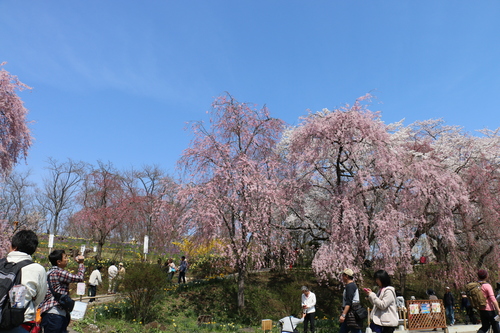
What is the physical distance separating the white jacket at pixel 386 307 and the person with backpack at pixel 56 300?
4251 mm

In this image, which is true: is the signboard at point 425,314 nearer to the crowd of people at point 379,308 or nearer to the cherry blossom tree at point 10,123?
the crowd of people at point 379,308

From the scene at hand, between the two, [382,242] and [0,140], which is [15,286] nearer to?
[0,140]

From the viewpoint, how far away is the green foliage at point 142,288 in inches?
427

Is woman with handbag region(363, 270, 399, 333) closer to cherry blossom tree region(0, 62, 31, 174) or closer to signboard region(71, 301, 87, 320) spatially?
signboard region(71, 301, 87, 320)

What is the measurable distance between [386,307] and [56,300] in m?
4.55

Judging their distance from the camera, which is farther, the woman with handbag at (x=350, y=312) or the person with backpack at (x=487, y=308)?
the person with backpack at (x=487, y=308)

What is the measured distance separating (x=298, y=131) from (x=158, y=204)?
695cm

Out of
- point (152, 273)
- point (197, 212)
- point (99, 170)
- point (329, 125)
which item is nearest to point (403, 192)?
point (329, 125)

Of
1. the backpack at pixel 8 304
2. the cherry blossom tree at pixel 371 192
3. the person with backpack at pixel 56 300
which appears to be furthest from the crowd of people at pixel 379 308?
the cherry blossom tree at pixel 371 192

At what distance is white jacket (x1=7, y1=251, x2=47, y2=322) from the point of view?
3.01m

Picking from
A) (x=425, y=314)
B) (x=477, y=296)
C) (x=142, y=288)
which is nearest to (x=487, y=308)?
(x=477, y=296)

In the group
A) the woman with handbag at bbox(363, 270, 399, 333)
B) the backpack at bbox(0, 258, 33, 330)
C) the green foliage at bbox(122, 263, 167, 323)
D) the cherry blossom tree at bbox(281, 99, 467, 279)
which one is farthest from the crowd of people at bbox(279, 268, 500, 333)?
the cherry blossom tree at bbox(281, 99, 467, 279)

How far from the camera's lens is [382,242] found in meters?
13.8

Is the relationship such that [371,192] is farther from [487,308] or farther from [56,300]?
[56,300]
